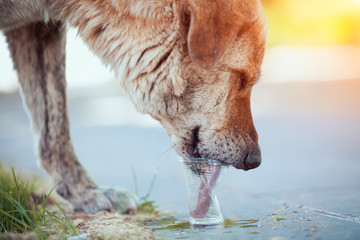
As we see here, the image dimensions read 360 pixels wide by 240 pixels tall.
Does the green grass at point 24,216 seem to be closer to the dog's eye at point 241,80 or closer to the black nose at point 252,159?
the black nose at point 252,159

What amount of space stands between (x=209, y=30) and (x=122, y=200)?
124cm

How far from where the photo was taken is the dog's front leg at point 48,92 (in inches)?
122

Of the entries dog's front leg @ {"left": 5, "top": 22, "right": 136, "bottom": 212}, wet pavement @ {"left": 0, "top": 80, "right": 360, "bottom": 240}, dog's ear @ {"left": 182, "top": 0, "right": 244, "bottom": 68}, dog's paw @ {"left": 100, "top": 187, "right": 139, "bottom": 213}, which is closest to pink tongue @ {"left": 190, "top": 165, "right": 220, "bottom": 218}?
wet pavement @ {"left": 0, "top": 80, "right": 360, "bottom": 240}

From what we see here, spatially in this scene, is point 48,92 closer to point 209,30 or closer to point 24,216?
point 24,216

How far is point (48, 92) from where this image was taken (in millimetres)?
3186

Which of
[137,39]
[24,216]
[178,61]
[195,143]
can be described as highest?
[137,39]

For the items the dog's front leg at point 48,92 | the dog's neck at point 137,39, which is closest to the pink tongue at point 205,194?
the dog's neck at point 137,39

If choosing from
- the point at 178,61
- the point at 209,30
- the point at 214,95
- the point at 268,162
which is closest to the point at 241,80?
the point at 214,95

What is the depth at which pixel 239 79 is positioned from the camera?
268cm

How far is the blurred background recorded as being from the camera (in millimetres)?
3037

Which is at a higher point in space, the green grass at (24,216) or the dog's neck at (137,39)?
the dog's neck at (137,39)

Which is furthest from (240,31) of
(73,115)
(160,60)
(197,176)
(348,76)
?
(348,76)

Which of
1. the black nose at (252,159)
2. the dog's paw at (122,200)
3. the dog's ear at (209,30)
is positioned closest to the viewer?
the dog's ear at (209,30)

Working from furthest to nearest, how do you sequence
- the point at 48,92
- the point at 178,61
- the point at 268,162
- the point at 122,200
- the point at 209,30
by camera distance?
the point at 268,162, the point at 48,92, the point at 122,200, the point at 178,61, the point at 209,30
